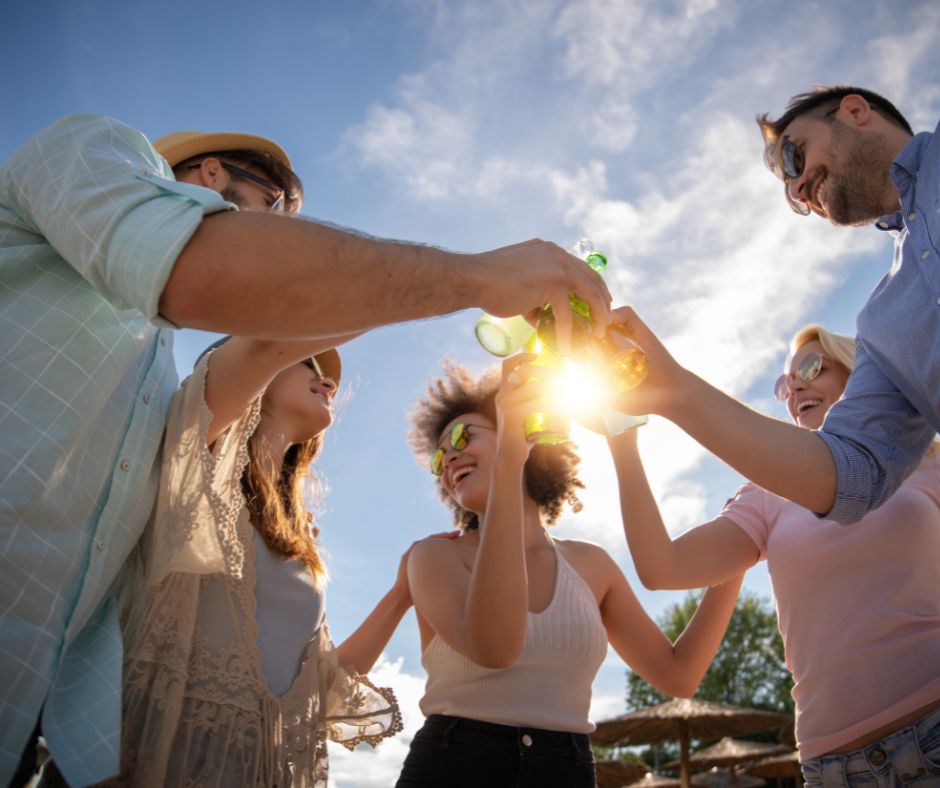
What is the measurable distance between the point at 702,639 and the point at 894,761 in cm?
99

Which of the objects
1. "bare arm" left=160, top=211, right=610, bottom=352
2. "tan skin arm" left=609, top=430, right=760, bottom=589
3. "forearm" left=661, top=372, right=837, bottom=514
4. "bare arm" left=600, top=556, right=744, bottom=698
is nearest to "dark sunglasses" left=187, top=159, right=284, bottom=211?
"bare arm" left=160, top=211, right=610, bottom=352

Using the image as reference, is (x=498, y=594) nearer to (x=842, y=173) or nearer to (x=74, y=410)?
(x=74, y=410)

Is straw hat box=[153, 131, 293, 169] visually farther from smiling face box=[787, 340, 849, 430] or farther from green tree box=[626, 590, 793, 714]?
A: green tree box=[626, 590, 793, 714]

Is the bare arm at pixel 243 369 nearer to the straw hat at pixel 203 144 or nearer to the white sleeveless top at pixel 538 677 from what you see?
the straw hat at pixel 203 144

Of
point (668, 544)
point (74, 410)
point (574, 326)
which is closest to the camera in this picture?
point (74, 410)

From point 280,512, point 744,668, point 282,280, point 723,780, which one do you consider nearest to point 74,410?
point 282,280

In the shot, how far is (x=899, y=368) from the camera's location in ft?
8.03

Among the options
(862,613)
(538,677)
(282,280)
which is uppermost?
(282,280)

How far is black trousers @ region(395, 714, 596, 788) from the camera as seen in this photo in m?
2.51

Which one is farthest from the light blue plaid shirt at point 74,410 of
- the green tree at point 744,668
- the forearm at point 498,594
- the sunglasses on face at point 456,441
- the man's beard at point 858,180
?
the green tree at point 744,668

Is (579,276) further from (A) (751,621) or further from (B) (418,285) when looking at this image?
(A) (751,621)

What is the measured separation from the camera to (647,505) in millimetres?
3117

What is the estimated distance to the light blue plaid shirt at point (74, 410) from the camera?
1406 millimetres

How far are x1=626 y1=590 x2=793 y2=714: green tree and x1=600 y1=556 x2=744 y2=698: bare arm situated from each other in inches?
1213
